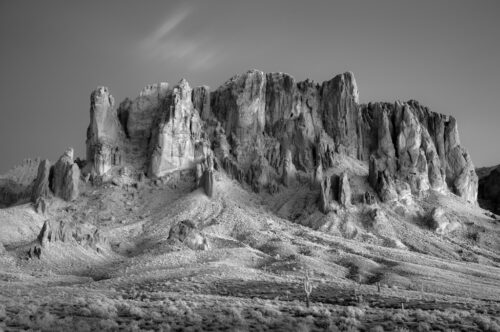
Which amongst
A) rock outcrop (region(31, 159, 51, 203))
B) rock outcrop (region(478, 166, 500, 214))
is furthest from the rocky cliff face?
rock outcrop (region(478, 166, 500, 214))

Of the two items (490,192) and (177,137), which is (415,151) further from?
(177,137)

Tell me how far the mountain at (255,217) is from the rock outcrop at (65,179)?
1.39 feet

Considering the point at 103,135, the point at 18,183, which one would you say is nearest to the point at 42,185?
the point at 103,135

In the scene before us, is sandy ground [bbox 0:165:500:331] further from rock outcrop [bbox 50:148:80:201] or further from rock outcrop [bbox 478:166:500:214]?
rock outcrop [bbox 478:166:500:214]

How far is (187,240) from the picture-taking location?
8338 centimetres

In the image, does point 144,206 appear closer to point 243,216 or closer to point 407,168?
point 243,216

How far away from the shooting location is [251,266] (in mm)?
74375

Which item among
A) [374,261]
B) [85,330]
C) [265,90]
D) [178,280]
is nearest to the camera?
[85,330]

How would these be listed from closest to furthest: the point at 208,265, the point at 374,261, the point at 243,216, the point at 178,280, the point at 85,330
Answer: the point at 85,330 < the point at 178,280 < the point at 208,265 < the point at 374,261 < the point at 243,216

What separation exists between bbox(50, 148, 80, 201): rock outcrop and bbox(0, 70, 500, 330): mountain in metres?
0.42

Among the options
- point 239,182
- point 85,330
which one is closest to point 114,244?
point 239,182

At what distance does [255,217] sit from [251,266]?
35733 mm

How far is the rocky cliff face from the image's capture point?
12619 cm

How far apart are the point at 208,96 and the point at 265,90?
16.0m
